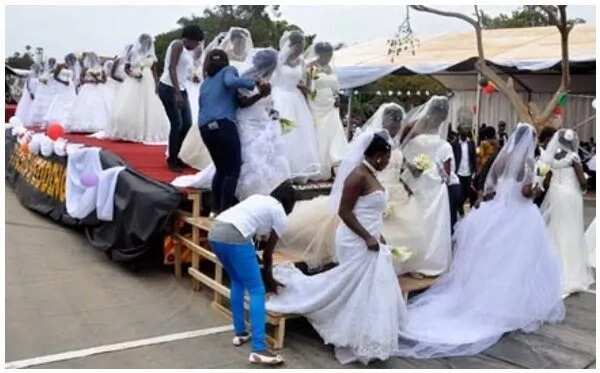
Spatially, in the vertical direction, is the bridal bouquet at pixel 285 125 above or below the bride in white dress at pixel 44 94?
below

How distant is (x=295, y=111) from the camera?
785 cm

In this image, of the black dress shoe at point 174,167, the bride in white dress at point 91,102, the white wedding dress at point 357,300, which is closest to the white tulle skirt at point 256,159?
the white wedding dress at point 357,300

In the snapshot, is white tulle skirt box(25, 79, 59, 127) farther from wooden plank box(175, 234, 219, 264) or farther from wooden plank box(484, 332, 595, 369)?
wooden plank box(484, 332, 595, 369)

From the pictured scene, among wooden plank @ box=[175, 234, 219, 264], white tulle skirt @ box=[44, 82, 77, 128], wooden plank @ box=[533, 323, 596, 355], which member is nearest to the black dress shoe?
wooden plank @ box=[175, 234, 219, 264]

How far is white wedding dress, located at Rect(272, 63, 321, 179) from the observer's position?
7766 mm

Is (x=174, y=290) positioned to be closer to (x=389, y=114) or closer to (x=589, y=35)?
(x=389, y=114)

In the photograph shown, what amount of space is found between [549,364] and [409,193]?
203 cm

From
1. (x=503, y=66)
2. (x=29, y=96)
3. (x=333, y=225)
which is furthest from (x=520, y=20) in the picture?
(x=333, y=225)

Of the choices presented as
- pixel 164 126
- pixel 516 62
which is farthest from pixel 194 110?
pixel 516 62

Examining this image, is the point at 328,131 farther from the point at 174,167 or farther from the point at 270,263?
the point at 270,263

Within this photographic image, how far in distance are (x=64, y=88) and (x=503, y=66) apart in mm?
9776

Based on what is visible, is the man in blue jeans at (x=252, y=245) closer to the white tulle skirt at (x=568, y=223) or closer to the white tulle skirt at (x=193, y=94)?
the white tulle skirt at (x=568, y=223)

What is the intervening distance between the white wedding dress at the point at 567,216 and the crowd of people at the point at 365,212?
0.01 metres

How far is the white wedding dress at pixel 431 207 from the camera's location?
645 centimetres
